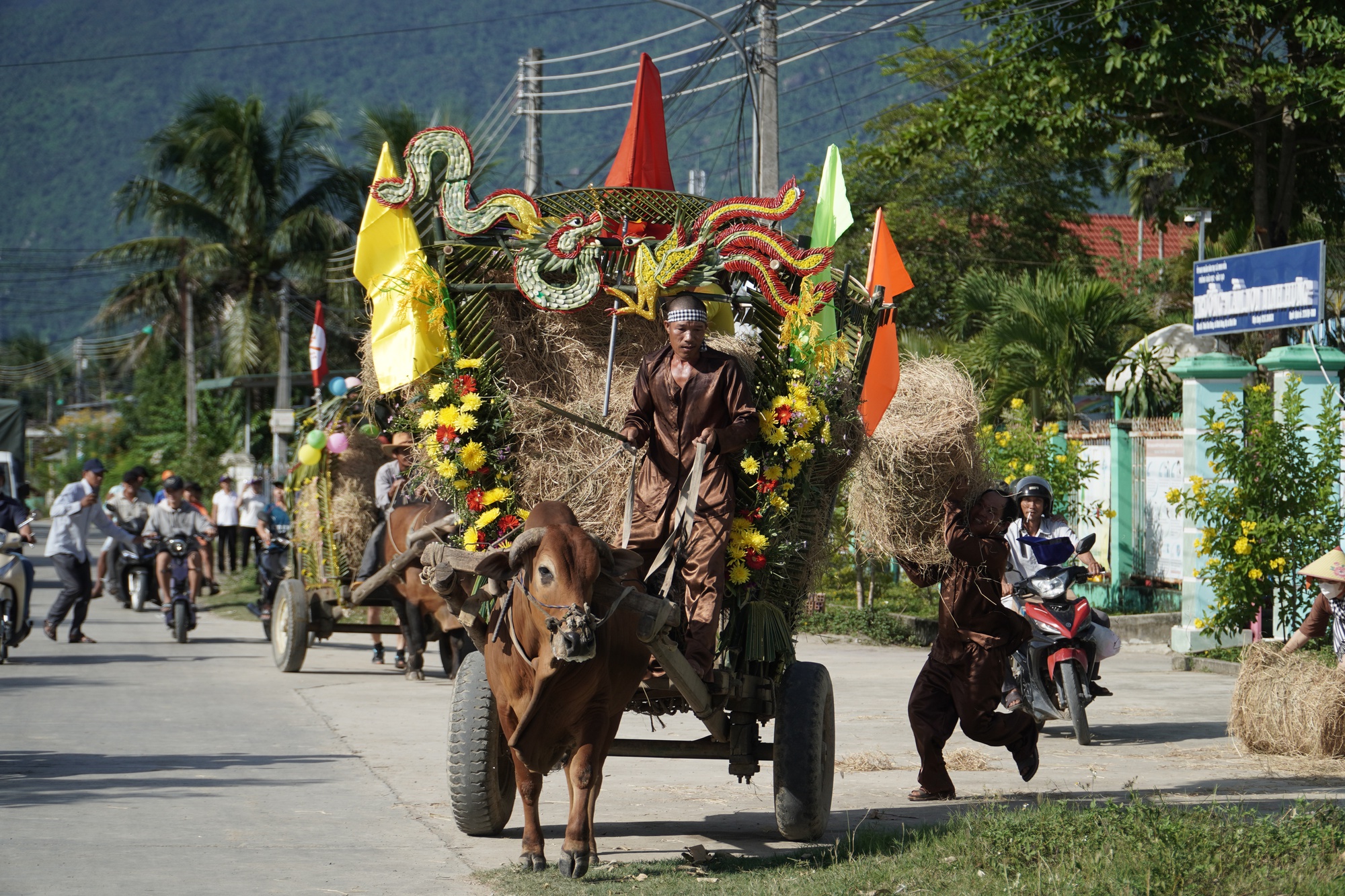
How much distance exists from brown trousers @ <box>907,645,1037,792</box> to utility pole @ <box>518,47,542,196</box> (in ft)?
55.9

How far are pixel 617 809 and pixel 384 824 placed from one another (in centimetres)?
130

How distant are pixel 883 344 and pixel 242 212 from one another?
1299 inches

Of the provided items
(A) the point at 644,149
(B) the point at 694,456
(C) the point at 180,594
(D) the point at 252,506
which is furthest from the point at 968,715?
(D) the point at 252,506

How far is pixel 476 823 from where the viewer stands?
692cm

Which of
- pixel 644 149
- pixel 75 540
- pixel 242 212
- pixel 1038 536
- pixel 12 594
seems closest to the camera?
pixel 644 149

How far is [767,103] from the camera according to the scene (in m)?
16.9

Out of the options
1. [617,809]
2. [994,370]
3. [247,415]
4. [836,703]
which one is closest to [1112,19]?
[994,370]

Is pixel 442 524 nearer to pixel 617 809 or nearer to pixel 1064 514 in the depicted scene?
pixel 617 809

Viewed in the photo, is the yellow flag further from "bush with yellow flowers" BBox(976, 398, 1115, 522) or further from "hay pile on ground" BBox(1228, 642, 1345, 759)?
"bush with yellow flowers" BBox(976, 398, 1115, 522)

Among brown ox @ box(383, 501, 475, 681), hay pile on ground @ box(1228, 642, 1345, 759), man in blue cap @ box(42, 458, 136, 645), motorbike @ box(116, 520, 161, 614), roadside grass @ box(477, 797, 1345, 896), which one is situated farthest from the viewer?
motorbike @ box(116, 520, 161, 614)

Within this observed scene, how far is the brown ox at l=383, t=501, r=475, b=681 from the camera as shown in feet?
41.3

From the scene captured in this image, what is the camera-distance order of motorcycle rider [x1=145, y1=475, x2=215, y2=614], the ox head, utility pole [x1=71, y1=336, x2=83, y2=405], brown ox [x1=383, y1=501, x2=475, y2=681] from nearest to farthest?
the ox head < brown ox [x1=383, y1=501, x2=475, y2=681] < motorcycle rider [x1=145, y1=475, x2=215, y2=614] < utility pole [x1=71, y1=336, x2=83, y2=405]

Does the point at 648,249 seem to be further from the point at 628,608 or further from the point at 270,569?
the point at 270,569

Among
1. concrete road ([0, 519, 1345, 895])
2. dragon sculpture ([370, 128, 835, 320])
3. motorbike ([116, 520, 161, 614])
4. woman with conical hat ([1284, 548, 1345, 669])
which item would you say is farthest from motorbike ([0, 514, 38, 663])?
woman with conical hat ([1284, 548, 1345, 669])
